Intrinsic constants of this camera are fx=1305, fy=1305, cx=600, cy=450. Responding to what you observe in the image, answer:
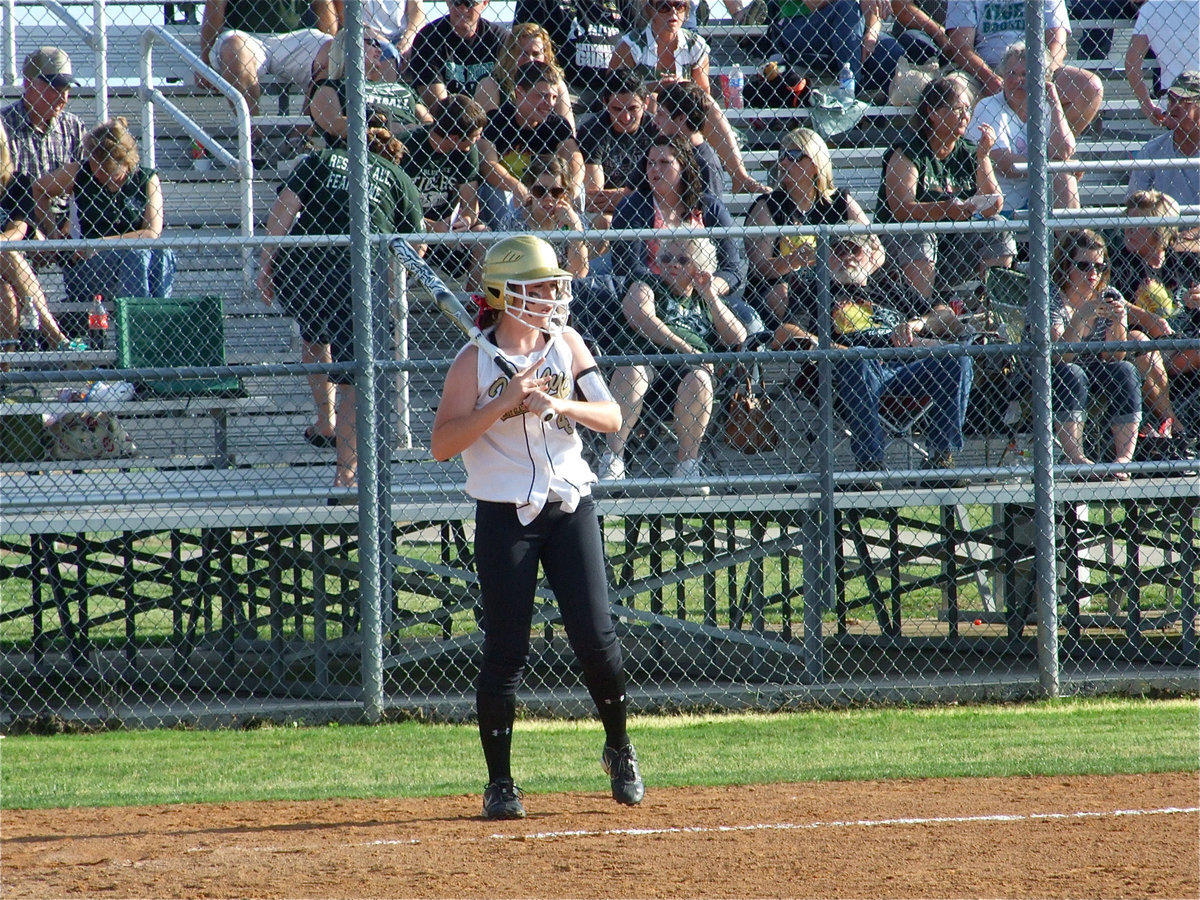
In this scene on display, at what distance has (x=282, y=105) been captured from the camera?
9938 mm

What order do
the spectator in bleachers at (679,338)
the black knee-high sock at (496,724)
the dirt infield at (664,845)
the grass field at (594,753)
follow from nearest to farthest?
the dirt infield at (664,845) → the black knee-high sock at (496,724) → the grass field at (594,753) → the spectator in bleachers at (679,338)

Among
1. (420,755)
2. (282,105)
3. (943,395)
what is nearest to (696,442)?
(943,395)

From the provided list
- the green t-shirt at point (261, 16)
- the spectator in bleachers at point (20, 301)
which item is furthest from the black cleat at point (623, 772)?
the green t-shirt at point (261, 16)

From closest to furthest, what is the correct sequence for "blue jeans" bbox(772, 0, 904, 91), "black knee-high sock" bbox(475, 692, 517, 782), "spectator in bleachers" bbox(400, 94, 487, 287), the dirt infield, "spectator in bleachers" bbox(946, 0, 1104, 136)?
the dirt infield
"black knee-high sock" bbox(475, 692, 517, 782)
"spectator in bleachers" bbox(400, 94, 487, 287)
"spectator in bleachers" bbox(946, 0, 1104, 136)
"blue jeans" bbox(772, 0, 904, 91)

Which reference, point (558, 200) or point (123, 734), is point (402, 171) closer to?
point (558, 200)

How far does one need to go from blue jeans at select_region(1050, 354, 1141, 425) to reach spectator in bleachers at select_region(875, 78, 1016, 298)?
0.83 metres

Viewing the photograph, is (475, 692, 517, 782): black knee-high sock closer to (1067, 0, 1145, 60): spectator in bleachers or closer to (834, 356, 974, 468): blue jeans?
(834, 356, 974, 468): blue jeans

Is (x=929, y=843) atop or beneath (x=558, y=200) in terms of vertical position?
beneath

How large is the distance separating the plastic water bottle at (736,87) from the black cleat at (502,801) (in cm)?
635

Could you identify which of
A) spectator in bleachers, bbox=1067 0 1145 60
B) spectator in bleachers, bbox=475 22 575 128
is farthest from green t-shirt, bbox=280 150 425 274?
spectator in bleachers, bbox=1067 0 1145 60

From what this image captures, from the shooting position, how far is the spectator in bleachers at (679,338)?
282 inches

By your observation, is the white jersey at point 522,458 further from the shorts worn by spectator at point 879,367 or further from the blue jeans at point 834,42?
the blue jeans at point 834,42

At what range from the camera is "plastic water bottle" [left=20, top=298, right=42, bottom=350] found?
7.43 metres

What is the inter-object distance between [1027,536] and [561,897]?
5986 millimetres
